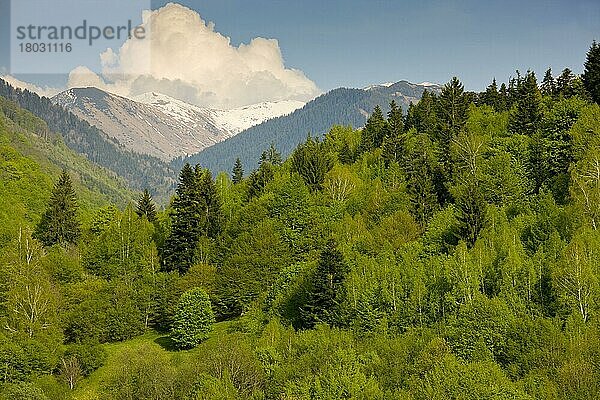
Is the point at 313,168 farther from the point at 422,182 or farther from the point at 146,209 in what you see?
the point at 146,209

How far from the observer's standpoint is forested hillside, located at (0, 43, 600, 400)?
54656 millimetres

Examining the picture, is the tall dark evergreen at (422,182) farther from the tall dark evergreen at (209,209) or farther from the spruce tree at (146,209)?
the spruce tree at (146,209)

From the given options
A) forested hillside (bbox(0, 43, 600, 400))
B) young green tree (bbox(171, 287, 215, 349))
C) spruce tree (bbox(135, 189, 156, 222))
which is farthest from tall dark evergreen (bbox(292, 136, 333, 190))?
young green tree (bbox(171, 287, 215, 349))

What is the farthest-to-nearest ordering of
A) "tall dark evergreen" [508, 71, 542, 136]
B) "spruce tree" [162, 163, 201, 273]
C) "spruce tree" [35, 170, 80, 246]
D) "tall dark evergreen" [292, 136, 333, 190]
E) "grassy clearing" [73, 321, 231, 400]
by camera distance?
"spruce tree" [35, 170, 80, 246] → "tall dark evergreen" [292, 136, 333, 190] → "tall dark evergreen" [508, 71, 542, 136] → "spruce tree" [162, 163, 201, 273] → "grassy clearing" [73, 321, 231, 400]

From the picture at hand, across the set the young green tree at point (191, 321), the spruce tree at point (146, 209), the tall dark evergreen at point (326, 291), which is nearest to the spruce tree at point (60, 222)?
the spruce tree at point (146, 209)

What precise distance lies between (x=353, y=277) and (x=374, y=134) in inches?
2604

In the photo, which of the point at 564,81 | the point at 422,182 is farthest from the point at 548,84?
the point at 422,182

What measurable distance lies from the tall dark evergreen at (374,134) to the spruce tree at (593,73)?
40730mm

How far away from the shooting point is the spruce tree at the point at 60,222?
114m

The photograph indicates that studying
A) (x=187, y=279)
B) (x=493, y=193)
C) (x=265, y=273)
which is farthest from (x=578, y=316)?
(x=187, y=279)

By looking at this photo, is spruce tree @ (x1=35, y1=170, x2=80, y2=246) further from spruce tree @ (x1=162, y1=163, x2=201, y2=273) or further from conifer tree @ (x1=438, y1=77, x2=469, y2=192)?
conifer tree @ (x1=438, y1=77, x2=469, y2=192)

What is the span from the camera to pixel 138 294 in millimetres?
92062

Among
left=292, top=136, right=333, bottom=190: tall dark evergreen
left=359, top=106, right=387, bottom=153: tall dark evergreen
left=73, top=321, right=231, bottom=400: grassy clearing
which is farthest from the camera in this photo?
left=359, top=106, right=387, bottom=153: tall dark evergreen

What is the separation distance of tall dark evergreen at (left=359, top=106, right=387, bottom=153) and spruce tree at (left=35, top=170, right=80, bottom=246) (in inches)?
2327
